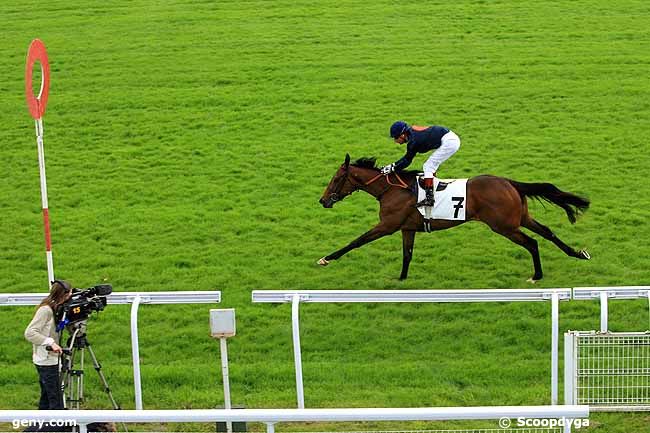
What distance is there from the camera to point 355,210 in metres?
12.4

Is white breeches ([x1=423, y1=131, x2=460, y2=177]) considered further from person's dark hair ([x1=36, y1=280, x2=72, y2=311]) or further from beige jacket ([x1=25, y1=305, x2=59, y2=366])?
beige jacket ([x1=25, y1=305, x2=59, y2=366])

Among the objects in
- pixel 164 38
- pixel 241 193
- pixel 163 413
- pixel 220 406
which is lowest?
pixel 220 406

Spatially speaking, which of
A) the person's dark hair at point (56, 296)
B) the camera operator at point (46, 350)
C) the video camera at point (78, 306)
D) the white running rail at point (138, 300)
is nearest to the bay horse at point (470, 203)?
the white running rail at point (138, 300)

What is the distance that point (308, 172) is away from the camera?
13602 mm

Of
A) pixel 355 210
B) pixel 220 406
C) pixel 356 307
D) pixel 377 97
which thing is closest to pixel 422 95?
pixel 377 97

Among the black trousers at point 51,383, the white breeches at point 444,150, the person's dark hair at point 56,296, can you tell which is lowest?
the black trousers at point 51,383

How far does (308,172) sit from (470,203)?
4.28 meters

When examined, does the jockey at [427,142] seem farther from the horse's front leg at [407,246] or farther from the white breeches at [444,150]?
the horse's front leg at [407,246]

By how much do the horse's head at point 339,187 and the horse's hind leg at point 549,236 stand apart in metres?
1.79

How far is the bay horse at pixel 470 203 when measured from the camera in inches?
381

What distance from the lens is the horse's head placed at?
10164 millimetres

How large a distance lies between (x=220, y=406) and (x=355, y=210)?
544cm

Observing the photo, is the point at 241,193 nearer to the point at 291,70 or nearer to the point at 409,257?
the point at 409,257

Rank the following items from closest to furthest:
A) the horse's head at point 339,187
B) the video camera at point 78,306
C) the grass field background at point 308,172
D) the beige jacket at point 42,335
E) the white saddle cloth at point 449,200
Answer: the beige jacket at point 42,335 → the video camera at point 78,306 → the grass field background at point 308,172 → the white saddle cloth at point 449,200 → the horse's head at point 339,187
